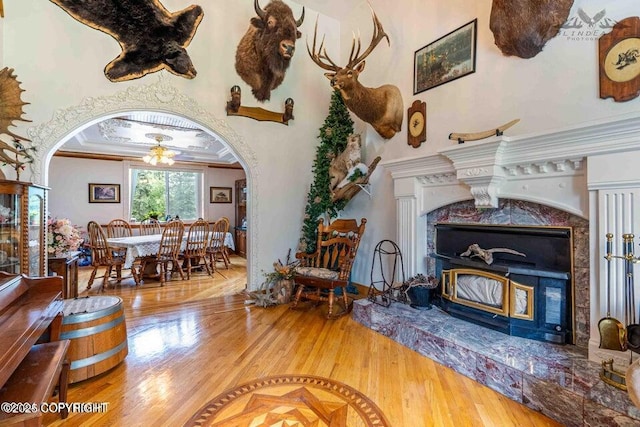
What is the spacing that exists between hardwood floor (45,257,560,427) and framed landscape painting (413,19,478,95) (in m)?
2.68

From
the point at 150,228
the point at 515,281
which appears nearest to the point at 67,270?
the point at 150,228

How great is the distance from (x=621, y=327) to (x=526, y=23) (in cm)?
221

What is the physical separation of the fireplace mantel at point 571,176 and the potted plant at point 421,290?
29.4 inches

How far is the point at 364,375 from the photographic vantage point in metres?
2.09

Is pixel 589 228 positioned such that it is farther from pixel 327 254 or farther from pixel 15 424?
pixel 15 424

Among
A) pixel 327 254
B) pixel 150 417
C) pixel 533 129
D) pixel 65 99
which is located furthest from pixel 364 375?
pixel 65 99

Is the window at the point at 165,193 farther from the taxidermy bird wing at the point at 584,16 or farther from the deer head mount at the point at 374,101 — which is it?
the taxidermy bird wing at the point at 584,16

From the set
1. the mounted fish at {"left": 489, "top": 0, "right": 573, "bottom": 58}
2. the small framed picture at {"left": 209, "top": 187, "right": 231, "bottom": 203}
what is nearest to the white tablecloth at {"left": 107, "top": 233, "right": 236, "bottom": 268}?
the small framed picture at {"left": 209, "top": 187, "right": 231, "bottom": 203}

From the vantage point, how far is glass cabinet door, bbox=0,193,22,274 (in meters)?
2.16

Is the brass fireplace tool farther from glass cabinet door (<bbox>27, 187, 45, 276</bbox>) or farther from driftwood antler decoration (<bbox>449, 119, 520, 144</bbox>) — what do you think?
glass cabinet door (<bbox>27, 187, 45, 276</bbox>)

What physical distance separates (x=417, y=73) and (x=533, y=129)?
1.46 m

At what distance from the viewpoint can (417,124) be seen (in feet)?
10.7

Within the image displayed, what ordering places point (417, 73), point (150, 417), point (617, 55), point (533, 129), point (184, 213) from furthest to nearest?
point (184, 213)
point (417, 73)
point (533, 129)
point (617, 55)
point (150, 417)

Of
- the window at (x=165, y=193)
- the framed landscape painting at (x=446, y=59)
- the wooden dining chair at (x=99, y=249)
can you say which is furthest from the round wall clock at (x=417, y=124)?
the window at (x=165, y=193)
